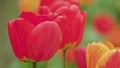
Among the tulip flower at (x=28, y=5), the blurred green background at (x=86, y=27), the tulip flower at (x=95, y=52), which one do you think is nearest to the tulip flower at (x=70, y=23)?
the tulip flower at (x=95, y=52)

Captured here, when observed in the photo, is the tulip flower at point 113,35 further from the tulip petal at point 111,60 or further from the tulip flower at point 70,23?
the tulip petal at point 111,60

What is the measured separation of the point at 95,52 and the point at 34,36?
0.47 ft

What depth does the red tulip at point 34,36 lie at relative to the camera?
1.10 metres

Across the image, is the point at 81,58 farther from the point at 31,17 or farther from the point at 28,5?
the point at 28,5

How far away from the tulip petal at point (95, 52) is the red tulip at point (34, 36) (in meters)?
0.09

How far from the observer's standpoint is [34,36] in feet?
3.63

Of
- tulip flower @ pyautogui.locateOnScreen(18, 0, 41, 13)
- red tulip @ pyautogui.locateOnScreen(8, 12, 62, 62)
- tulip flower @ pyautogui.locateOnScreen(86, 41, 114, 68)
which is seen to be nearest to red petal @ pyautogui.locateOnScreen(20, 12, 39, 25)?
red tulip @ pyautogui.locateOnScreen(8, 12, 62, 62)

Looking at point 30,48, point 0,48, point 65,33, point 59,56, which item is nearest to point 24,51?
point 30,48

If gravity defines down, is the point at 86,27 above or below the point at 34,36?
above

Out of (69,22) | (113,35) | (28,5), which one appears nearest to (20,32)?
(69,22)

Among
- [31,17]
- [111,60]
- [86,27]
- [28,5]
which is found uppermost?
[28,5]

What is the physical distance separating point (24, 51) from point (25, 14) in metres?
0.08

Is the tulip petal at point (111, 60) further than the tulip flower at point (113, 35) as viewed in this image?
No

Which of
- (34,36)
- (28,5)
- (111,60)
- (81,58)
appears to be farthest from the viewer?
(28,5)
